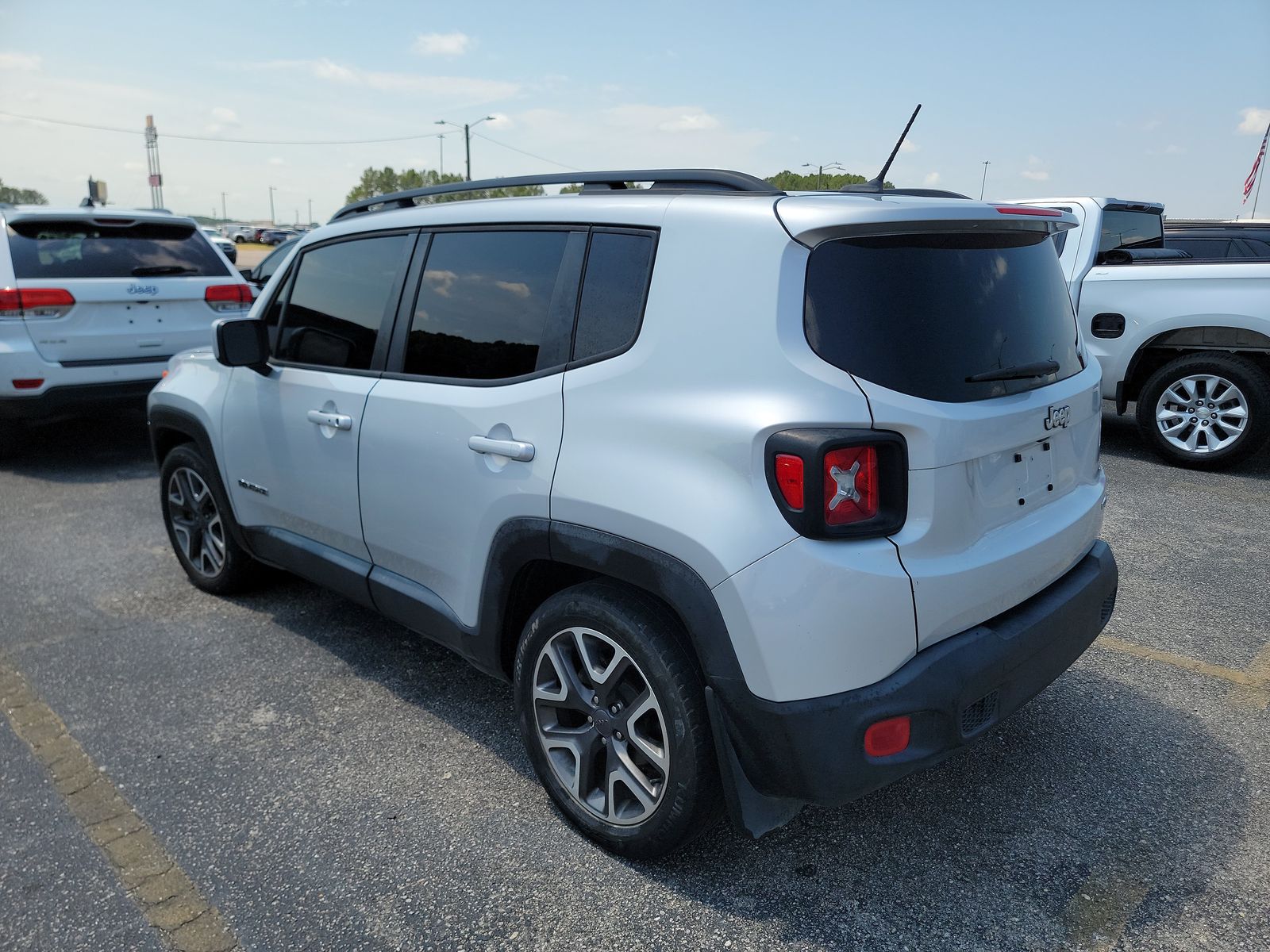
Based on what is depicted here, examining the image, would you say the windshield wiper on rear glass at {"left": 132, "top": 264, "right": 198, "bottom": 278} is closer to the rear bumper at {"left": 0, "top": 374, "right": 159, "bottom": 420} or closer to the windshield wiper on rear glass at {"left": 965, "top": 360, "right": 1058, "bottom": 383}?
the rear bumper at {"left": 0, "top": 374, "right": 159, "bottom": 420}

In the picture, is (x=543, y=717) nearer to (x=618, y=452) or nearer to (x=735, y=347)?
(x=618, y=452)

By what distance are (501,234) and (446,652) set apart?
72.0 inches

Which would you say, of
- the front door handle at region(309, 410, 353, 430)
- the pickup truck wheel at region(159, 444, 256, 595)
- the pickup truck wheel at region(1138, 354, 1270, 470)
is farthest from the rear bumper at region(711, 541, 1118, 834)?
the pickup truck wheel at region(1138, 354, 1270, 470)

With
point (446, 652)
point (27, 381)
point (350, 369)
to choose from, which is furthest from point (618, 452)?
point (27, 381)

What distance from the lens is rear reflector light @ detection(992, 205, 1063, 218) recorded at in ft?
8.38

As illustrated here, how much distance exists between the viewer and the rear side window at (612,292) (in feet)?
8.18

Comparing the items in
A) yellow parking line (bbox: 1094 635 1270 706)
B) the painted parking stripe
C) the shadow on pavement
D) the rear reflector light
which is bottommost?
the painted parking stripe

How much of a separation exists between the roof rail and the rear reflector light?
626 mm

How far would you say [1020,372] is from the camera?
2.50 m

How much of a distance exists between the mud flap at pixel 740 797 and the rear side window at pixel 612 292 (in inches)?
36.9

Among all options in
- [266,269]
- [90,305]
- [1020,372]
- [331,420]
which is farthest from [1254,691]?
[266,269]

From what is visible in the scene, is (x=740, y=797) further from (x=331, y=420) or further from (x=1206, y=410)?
(x=1206, y=410)

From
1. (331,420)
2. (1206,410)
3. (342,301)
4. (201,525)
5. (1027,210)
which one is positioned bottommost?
(201,525)

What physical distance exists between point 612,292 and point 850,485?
853 mm
